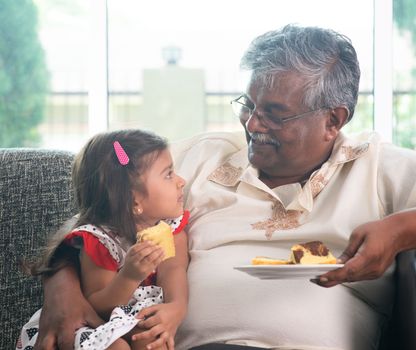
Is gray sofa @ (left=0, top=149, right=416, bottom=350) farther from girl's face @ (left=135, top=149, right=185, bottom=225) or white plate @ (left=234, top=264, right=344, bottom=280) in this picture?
white plate @ (left=234, top=264, right=344, bottom=280)

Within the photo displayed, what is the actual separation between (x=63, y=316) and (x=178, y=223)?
0.42 m

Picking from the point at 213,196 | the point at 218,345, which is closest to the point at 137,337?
the point at 218,345

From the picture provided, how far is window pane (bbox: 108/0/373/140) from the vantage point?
5.61 meters

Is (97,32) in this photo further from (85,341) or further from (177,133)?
Answer: (85,341)

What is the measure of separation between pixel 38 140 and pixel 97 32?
0.90m

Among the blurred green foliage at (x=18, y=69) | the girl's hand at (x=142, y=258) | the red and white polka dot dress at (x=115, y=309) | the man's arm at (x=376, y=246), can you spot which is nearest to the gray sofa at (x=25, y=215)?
the red and white polka dot dress at (x=115, y=309)

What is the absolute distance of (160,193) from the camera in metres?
1.96

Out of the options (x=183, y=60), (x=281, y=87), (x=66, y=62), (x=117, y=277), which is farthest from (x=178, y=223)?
(x=66, y=62)

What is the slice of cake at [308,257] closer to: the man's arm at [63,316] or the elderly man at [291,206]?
the elderly man at [291,206]

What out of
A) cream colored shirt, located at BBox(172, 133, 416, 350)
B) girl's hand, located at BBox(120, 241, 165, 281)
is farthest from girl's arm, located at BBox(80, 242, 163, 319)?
cream colored shirt, located at BBox(172, 133, 416, 350)

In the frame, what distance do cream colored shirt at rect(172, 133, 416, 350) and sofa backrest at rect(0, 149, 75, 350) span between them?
392mm

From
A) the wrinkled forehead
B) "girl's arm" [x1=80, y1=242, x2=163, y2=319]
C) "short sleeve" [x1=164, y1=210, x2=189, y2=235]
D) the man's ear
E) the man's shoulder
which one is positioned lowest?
"girl's arm" [x1=80, y1=242, x2=163, y2=319]

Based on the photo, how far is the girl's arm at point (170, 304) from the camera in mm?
1760

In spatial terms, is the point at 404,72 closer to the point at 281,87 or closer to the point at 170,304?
the point at 281,87
